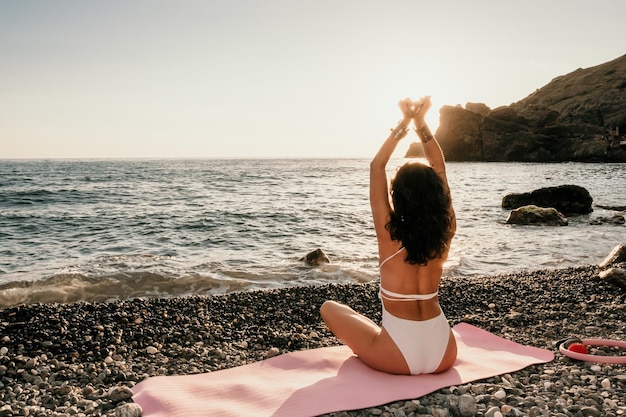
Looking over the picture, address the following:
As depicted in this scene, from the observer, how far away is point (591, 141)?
78438mm

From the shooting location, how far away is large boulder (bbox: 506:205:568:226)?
712 inches

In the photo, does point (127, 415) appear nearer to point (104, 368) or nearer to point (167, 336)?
point (104, 368)

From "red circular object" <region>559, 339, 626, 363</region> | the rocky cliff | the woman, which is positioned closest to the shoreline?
"red circular object" <region>559, 339, 626, 363</region>

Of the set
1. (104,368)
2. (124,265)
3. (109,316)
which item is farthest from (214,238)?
(104,368)

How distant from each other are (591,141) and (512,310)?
282ft

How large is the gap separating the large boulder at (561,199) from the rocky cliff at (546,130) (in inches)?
2094

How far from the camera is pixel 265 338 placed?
20.4 feet

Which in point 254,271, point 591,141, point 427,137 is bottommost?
point 254,271

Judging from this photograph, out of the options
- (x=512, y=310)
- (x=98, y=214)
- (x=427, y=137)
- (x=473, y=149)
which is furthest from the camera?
(x=473, y=149)

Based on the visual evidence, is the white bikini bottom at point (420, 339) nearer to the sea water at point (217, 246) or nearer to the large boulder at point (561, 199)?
the sea water at point (217, 246)

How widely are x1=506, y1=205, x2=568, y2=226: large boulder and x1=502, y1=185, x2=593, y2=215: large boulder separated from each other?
3.80 m

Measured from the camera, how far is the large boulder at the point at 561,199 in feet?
69.9

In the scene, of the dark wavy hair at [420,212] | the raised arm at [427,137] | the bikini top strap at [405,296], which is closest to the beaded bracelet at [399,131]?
the raised arm at [427,137]

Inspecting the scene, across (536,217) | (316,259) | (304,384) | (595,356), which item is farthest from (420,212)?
(536,217)
